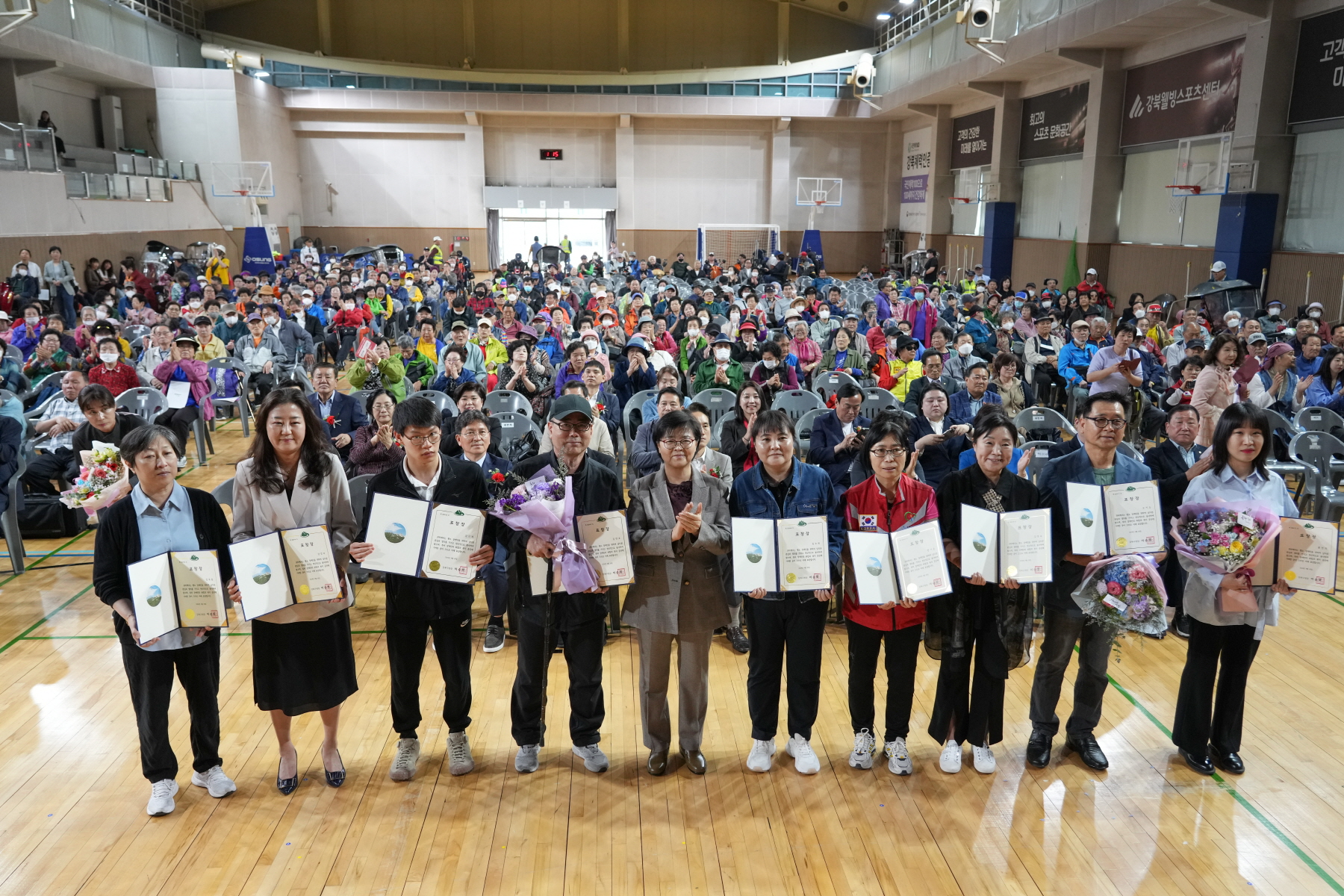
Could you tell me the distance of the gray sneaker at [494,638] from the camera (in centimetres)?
566

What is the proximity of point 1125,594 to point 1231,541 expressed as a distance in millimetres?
505

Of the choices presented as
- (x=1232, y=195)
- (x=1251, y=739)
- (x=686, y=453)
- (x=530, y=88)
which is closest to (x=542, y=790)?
(x=686, y=453)

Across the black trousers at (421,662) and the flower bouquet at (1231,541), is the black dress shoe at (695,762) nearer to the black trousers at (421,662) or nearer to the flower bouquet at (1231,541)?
the black trousers at (421,662)

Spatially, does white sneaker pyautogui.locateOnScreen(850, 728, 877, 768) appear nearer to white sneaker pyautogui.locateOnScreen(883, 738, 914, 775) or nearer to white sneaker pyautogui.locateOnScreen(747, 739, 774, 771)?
white sneaker pyautogui.locateOnScreen(883, 738, 914, 775)

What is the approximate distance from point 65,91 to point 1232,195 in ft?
86.1

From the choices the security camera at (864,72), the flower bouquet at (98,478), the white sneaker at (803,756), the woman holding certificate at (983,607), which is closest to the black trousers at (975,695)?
the woman holding certificate at (983,607)

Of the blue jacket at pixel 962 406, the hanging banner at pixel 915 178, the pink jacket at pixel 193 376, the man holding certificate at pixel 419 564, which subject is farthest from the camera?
the hanging banner at pixel 915 178

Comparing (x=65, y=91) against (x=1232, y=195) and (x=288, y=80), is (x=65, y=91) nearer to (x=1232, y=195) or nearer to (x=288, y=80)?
(x=288, y=80)

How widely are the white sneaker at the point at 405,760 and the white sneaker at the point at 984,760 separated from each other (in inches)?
103

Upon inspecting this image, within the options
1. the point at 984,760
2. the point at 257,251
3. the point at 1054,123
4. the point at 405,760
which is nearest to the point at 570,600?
the point at 405,760

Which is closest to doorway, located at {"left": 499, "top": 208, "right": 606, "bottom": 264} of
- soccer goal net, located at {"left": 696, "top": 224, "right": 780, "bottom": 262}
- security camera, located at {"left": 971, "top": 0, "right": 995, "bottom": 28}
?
soccer goal net, located at {"left": 696, "top": 224, "right": 780, "bottom": 262}

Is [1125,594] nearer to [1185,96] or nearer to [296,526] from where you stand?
[296,526]

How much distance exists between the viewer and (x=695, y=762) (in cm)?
427

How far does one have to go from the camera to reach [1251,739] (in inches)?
180
